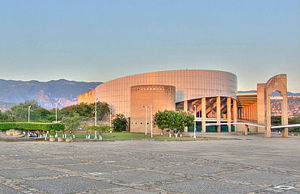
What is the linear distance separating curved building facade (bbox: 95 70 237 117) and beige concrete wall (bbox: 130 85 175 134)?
869 inches

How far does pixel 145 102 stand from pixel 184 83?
28658 millimetres

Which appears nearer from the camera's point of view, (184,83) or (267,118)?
(267,118)

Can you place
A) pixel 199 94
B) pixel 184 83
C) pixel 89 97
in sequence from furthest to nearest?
1. pixel 89 97
2. pixel 184 83
3. pixel 199 94

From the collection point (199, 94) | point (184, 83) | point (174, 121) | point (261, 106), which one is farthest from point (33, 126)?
point (261, 106)

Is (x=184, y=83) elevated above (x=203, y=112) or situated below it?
above

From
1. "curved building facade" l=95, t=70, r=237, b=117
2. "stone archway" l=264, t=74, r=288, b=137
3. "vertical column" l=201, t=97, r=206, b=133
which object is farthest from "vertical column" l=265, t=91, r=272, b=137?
"curved building facade" l=95, t=70, r=237, b=117

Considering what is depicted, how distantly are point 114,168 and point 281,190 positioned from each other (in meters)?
8.98

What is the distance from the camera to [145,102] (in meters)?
90.9

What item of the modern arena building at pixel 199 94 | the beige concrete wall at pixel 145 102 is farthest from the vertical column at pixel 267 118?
the beige concrete wall at pixel 145 102

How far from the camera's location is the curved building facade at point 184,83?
115625mm

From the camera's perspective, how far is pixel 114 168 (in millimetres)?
19078

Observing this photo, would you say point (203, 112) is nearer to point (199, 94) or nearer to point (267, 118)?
point (199, 94)

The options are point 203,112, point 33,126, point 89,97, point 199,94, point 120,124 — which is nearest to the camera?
point 33,126

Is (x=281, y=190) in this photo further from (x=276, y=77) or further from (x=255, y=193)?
(x=276, y=77)
